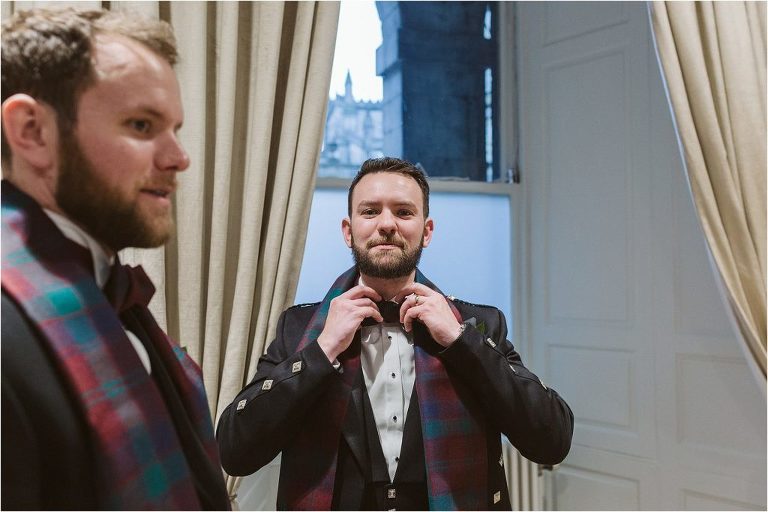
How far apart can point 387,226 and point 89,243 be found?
72cm

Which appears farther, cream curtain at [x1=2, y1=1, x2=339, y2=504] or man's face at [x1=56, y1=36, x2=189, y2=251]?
cream curtain at [x1=2, y1=1, x2=339, y2=504]

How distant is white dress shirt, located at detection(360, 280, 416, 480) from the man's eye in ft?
2.60

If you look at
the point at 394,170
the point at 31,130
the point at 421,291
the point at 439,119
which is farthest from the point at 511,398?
the point at 439,119

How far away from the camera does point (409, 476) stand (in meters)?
1.31

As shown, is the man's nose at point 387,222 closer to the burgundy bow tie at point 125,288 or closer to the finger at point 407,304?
the finger at point 407,304

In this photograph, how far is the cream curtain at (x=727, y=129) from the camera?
2.03 m

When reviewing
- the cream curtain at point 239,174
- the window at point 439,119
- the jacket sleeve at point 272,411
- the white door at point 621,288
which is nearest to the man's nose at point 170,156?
the jacket sleeve at point 272,411

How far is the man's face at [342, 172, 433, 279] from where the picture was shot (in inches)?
53.7

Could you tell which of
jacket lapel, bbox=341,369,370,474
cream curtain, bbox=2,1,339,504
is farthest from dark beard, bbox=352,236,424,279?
cream curtain, bbox=2,1,339,504

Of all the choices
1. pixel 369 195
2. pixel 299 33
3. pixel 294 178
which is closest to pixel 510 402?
pixel 369 195

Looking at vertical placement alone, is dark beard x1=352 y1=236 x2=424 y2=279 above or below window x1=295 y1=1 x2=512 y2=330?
below

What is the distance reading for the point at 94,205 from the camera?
2.34ft

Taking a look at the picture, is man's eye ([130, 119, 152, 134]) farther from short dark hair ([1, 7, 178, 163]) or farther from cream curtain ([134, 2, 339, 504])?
cream curtain ([134, 2, 339, 504])

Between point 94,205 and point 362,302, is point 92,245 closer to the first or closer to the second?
point 94,205
